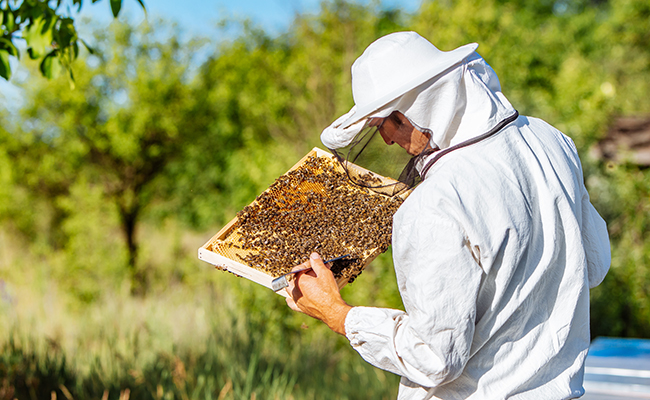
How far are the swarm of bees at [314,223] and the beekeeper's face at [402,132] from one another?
51 centimetres

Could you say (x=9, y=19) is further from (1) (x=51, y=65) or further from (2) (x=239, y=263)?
(2) (x=239, y=263)

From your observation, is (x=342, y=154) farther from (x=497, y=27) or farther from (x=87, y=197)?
(x=497, y=27)

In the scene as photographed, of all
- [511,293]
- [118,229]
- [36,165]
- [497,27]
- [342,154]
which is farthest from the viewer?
[497,27]

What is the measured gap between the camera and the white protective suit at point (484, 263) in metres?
1.56

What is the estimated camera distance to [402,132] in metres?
1.87

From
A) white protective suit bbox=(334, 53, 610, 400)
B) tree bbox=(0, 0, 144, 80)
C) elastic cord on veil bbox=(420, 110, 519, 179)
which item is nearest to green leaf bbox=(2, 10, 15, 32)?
tree bbox=(0, 0, 144, 80)

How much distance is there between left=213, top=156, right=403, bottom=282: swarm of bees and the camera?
2.23 metres

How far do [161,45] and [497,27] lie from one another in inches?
291

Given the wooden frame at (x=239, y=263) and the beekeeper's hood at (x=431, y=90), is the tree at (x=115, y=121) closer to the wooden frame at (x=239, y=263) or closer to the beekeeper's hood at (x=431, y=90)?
the wooden frame at (x=239, y=263)

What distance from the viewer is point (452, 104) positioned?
1687mm

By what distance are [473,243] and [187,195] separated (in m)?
12.8

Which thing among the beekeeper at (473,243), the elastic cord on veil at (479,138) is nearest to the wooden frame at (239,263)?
the beekeeper at (473,243)

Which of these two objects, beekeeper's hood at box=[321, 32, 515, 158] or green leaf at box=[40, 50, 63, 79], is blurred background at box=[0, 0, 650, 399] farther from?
beekeeper's hood at box=[321, 32, 515, 158]

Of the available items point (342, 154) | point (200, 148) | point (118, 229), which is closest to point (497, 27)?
point (200, 148)
